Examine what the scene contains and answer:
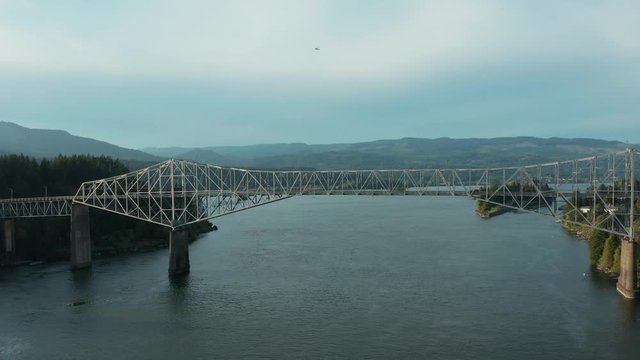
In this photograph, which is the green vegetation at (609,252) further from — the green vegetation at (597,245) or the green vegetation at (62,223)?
the green vegetation at (62,223)

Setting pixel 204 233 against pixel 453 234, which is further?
pixel 204 233

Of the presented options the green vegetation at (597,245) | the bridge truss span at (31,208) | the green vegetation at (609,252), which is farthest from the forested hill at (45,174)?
the green vegetation at (609,252)

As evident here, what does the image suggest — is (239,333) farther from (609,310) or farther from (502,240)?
(502,240)

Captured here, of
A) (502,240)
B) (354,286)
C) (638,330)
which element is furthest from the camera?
(502,240)

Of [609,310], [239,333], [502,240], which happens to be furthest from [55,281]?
[502,240]

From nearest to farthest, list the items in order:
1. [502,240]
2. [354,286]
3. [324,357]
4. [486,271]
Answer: [324,357] < [354,286] < [486,271] < [502,240]

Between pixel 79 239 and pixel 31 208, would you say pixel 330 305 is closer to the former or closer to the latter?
pixel 79 239
